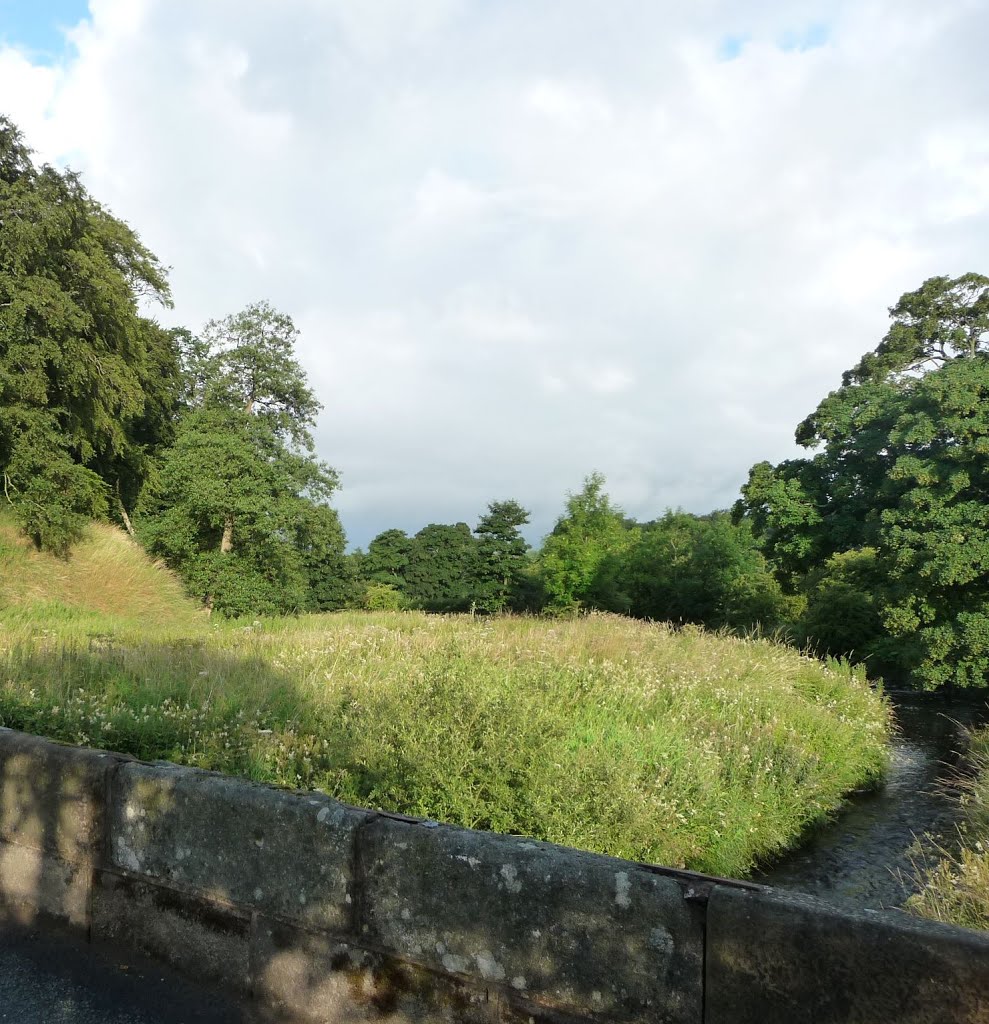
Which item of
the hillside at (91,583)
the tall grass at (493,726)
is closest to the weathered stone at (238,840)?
the tall grass at (493,726)

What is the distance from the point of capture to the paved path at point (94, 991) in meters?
2.48

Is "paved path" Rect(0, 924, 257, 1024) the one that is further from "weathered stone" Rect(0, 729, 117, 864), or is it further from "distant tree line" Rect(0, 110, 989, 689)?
"distant tree line" Rect(0, 110, 989, 689)

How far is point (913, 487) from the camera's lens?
19344mm

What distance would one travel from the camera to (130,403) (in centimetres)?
2361

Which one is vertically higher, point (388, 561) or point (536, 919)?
point (388, 561)

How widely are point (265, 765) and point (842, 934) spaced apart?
4.41 metres

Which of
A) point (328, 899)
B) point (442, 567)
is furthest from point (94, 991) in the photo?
point (442, 567)

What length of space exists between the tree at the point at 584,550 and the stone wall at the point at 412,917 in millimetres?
34533

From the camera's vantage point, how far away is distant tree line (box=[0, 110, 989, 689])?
59.4ft

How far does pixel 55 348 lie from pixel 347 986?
72.4 ft

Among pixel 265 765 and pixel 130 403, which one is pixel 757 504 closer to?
pixel 130 403

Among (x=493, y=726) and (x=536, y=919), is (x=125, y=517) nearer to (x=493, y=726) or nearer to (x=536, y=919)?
(x=493, y=726)

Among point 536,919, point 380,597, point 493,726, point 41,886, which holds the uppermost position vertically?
point 380,597

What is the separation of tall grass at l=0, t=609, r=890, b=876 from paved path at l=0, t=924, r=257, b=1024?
2.50 meters
